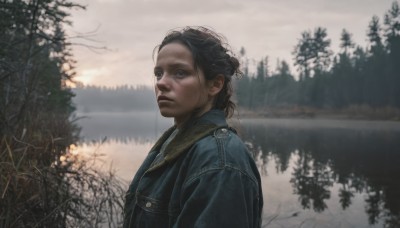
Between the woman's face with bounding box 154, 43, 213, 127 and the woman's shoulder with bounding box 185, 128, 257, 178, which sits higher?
the woman's face with bounding box 154, 43, 213, 127

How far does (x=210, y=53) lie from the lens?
187cm

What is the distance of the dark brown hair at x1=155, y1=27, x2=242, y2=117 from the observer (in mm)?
1846

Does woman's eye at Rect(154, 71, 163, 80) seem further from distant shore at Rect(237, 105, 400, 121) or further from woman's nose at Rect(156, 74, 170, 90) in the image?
distant shore at Rect(237, 105, 400, 121)

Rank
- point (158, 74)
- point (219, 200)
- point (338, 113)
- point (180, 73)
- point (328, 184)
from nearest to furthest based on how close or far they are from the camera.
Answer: point (219, 200) → point (180, 73) → point (158, 74) → point (328, 184) → point (338, 113)

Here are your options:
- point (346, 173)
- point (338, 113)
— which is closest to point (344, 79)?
point (338, 113)

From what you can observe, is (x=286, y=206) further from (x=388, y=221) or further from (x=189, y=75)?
(x=189, y=75)

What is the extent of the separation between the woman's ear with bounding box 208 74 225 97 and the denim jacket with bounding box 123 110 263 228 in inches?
4.9

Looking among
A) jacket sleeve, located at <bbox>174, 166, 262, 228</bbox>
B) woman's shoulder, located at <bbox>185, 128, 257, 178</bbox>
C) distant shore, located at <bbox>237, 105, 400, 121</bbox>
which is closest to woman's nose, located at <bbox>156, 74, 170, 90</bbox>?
woman's shoulder, located at <bbox>185, 128, 257, 178</bbox>

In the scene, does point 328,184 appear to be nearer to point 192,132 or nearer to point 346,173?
point 346,173

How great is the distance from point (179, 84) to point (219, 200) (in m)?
0.67

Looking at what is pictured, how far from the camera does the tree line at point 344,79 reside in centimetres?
5156

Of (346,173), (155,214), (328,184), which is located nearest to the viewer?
(155,214)

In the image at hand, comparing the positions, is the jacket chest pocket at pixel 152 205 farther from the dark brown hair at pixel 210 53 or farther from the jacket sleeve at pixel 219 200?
the dark brown hair at pixel 210 53

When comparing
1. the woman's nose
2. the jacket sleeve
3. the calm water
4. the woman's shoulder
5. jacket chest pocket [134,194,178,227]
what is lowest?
the calm water
